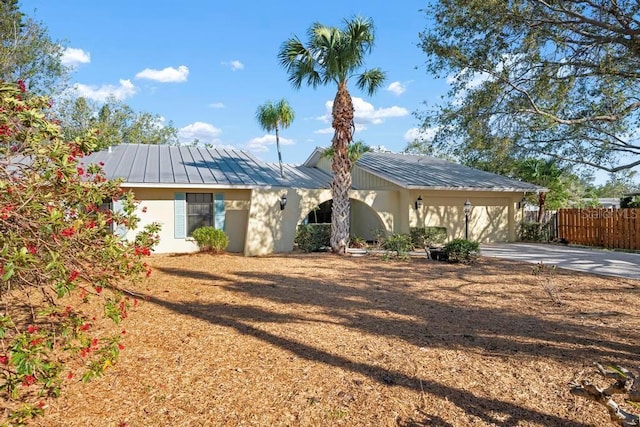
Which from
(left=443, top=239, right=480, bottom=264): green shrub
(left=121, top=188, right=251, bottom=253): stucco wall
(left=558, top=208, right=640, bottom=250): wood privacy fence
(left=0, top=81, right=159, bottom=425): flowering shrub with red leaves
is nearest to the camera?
(left=0, top=81, right=159, bottom=425): flowering shrub with red leaves

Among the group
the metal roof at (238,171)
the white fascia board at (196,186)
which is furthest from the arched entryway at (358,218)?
the white fascia board at (196,186)

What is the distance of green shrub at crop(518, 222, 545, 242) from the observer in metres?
19.4

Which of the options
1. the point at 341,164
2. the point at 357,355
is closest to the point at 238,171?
the point at 341,164

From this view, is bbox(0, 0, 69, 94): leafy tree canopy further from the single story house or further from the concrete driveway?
the concrete driveway

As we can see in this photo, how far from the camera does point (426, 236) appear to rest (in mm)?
16438

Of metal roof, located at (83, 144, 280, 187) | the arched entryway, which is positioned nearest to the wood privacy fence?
the arched entryway

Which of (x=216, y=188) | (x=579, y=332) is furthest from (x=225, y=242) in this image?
(x=579, y=332)

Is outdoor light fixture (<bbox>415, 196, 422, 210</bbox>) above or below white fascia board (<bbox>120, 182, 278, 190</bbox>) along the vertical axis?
below

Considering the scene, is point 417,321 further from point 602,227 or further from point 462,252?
point 602,227

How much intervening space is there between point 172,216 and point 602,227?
16.7 m

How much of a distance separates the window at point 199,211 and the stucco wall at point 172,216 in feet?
0.72

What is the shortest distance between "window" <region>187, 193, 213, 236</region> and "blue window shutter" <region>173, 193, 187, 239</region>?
17 cm

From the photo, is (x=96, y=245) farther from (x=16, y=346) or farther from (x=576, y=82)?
(x=576, y=82)

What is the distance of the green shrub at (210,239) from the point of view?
13.4m
